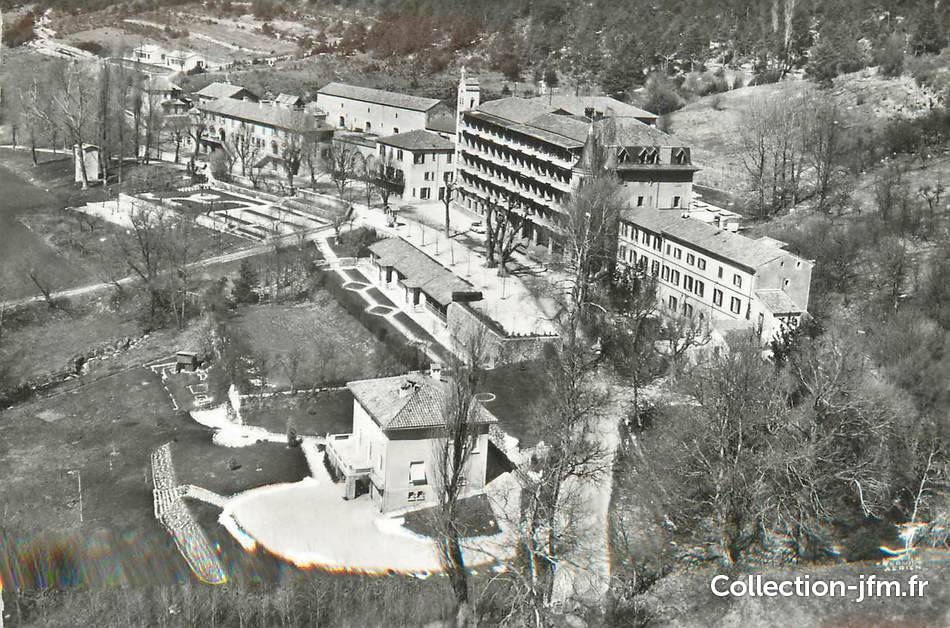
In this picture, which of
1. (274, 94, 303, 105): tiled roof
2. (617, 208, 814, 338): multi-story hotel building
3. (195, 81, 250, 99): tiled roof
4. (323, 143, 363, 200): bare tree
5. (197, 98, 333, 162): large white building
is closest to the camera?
(617, 208, 814, 338): multi-story hotel building

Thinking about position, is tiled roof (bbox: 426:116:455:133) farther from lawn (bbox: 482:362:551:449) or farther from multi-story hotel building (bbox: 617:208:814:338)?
lawn (bbox: 482:362:551:449)

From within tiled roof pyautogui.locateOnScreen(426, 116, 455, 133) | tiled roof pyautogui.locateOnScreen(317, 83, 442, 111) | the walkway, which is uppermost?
tiled roof pyautogui.locateOnScreen(317, 83, 442, 111)

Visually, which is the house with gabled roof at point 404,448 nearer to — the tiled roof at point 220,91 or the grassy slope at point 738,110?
the grassy slope at point 738,110

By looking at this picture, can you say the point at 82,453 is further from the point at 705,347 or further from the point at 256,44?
the point at 256,44

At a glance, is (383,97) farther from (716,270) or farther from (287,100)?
(716,270)

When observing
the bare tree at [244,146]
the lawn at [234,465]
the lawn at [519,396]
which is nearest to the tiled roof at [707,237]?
the lawn at [519,396]

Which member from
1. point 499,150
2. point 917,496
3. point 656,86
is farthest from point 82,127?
point 917,496

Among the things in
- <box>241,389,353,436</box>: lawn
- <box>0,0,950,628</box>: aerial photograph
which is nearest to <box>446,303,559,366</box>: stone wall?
<box>0,0,950,628</box>: aerial photograph
